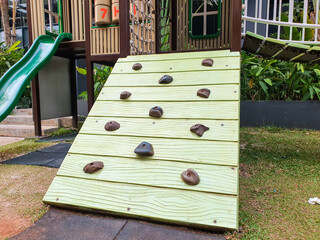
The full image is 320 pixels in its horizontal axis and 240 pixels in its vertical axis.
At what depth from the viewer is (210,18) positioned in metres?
5.40

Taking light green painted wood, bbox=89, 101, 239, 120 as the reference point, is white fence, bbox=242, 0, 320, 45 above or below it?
above

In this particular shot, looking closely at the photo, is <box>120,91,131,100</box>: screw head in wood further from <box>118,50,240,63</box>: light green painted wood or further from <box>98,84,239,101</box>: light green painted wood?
<box>118,50,240,63</box>: light green painted wood

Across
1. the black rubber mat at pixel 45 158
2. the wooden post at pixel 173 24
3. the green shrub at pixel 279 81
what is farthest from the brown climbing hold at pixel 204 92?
the green shrub at pixel 279 81

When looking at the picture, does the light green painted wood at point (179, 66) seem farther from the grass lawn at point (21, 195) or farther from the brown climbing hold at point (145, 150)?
the grass lawn at point (21, 195)

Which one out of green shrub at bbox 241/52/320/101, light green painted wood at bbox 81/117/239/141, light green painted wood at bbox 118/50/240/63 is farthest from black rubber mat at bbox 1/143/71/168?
green shrub at bbox 241/52/320/101

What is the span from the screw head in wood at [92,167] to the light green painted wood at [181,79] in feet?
3.38

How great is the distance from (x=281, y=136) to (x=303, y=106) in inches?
44.8

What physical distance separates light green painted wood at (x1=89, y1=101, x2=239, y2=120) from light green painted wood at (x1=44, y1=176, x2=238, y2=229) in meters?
0.69

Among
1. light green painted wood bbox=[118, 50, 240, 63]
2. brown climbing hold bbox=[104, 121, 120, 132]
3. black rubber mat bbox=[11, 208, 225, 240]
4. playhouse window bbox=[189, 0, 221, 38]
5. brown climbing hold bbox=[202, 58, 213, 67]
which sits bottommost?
black rubber mat bbox=[11, 208, 225, 240]

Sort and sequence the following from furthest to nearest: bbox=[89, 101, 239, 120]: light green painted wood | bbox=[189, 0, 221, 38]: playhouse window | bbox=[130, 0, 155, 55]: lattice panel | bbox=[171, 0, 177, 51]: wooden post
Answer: bbox=[189, 0, 221, 38]: playhouse window < bbox=[171, 0, 177, 51]: wooden post < bbox=[130, 0, 155, 55]: lattice panel < bbox=[89, 101, 239, 120]: light green painted wood

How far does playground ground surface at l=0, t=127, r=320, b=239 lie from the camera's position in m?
1.41

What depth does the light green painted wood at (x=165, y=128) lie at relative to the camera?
5.74 ft

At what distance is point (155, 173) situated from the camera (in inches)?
62.2

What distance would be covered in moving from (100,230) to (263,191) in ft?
4.28
